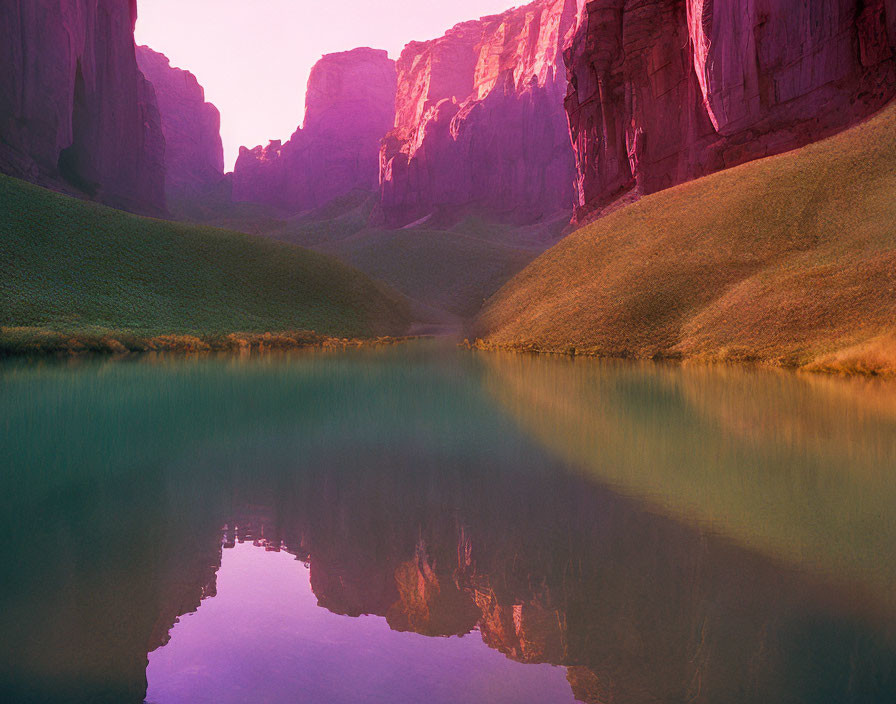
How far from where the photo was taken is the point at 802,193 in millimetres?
46656

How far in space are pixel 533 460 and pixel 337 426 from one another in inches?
223

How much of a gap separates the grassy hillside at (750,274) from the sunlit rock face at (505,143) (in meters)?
95.8

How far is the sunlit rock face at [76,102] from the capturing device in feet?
296

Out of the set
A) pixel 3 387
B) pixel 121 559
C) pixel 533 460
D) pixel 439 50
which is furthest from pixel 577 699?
pixel 439 50

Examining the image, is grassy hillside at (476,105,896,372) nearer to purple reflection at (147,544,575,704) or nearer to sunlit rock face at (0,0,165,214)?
purple reflection at (147,544,575,704)

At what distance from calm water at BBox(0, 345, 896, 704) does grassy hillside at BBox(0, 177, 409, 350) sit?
34297 mm

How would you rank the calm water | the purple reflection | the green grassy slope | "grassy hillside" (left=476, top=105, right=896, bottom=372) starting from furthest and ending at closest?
the green grassy slope
"grassy hillside" (left=476, top=105, right=896, bottom=372)
the calm water
the purple reflection

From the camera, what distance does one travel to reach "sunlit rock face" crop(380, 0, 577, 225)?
15638 cm

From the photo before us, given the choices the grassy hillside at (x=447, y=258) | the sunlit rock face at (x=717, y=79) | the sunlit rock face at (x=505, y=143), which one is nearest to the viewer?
the sunlit rock face at (x=717, y=79)

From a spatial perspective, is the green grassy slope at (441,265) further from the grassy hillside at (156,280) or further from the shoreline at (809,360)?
the shoreline at (809,360)

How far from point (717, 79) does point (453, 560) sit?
6678cm

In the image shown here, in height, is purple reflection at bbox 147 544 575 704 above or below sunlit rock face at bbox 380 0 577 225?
below

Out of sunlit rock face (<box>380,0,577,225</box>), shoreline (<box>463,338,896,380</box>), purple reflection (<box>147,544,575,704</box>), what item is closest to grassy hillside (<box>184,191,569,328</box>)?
sunlit rock face (<box>380,0,577,225</box>)

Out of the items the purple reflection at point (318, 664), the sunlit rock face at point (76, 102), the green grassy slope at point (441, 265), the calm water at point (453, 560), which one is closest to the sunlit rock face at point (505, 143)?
the green grassy slope at point (441, 265)
